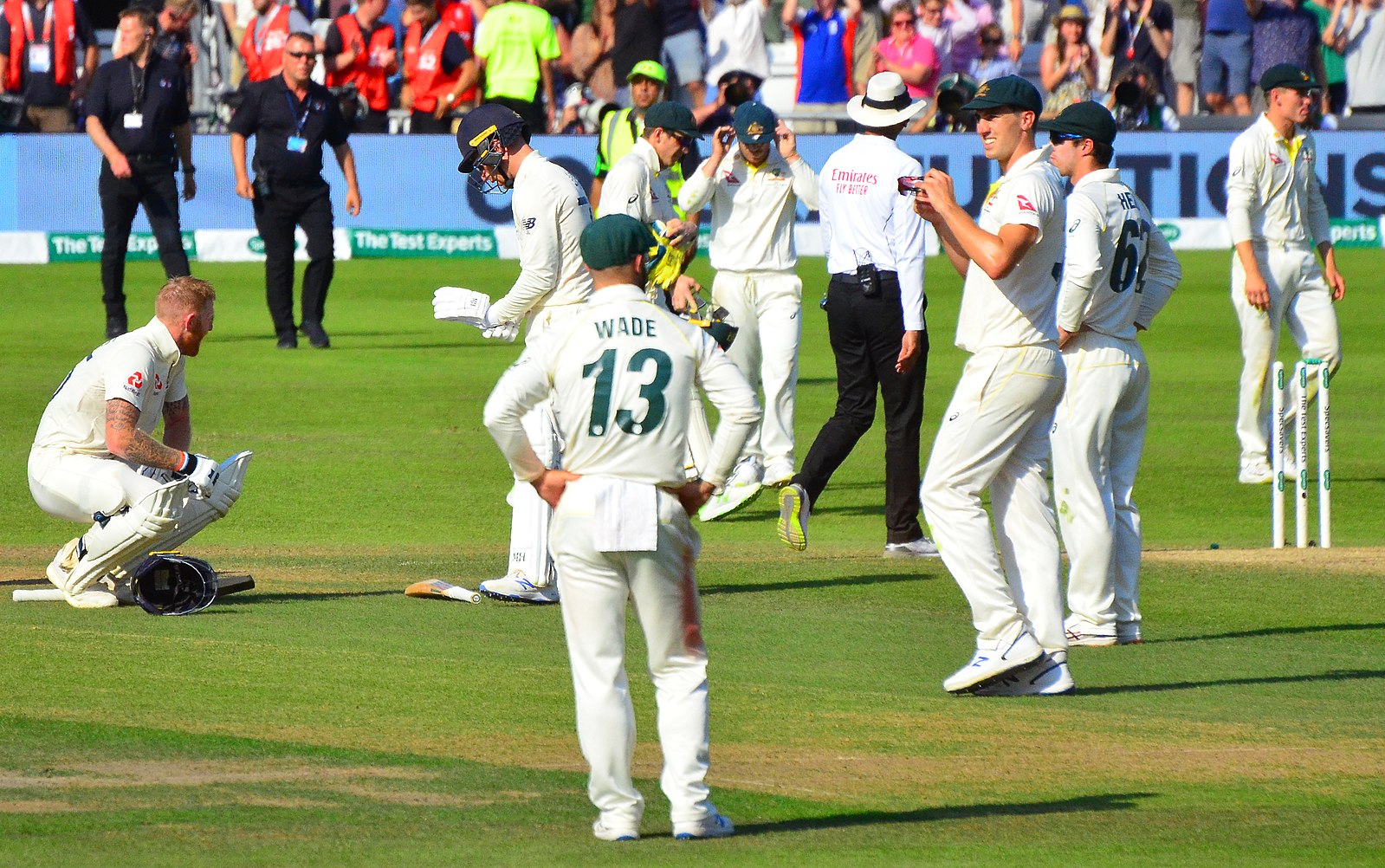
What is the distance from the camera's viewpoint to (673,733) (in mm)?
5797

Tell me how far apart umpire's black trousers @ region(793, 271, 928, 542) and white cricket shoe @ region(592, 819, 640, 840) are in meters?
5.16

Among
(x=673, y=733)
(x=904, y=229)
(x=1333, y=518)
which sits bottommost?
(x=1333, y=518)

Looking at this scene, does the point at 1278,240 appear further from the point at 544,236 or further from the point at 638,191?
the point at 544,236

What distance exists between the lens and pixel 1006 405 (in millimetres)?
7664

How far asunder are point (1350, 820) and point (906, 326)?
4.65m

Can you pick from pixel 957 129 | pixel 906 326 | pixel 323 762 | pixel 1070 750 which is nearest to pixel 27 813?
pixel 323 762

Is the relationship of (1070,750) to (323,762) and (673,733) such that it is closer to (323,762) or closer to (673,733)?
(673,733)

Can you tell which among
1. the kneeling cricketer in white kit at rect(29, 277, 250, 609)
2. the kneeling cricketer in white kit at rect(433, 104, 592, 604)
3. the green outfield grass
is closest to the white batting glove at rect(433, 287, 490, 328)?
the kneeling cricketer in white kit at rect(433, 104, 592, 604)

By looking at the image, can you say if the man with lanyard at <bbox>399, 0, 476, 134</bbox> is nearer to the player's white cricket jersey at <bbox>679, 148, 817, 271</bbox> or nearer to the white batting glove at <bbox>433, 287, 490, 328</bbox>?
the player's white cricket jersey at <bbox>679, 148, 817, 271</bbox>

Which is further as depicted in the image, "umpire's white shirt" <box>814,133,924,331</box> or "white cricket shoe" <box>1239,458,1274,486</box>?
"white cricket shoe" <box>1239,458,1274,486</box>

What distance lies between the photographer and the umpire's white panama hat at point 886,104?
10531 millimetres

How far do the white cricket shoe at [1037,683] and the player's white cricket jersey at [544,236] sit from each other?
3007 mm

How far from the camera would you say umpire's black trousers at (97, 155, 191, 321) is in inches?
706

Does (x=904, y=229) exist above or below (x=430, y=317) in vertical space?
above
